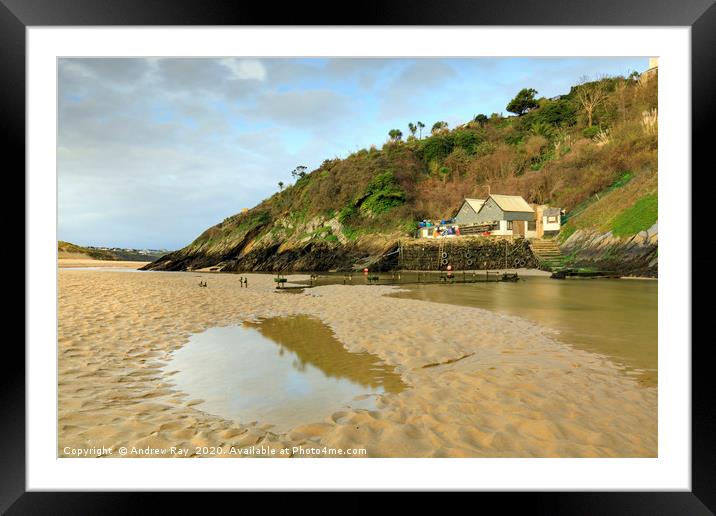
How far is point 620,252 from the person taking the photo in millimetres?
19266

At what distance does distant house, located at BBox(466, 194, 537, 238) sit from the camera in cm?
3014

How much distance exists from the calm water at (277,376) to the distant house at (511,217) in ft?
90.9

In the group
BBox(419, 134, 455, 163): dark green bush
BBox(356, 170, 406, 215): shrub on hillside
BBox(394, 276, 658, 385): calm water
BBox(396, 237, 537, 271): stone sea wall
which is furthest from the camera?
BBox(419, 134, 455, 163): dark green bush

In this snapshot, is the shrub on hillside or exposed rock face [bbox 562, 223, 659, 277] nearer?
exposed rock face [bbox 562, 223, 659, 277]

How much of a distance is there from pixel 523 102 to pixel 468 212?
30.7 metres

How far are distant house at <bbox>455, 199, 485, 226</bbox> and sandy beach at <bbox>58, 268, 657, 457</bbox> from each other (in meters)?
27.7

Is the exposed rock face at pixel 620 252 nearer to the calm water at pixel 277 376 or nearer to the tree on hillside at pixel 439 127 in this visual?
the calm water at pixel 277 376

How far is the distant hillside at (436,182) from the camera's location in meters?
27.3

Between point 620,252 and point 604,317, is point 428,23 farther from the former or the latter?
point 620,252

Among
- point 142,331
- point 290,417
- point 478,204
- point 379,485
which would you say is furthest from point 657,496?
point 478,204

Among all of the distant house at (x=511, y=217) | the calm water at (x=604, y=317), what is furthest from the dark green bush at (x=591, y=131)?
the calm water at (x=604, y=317)

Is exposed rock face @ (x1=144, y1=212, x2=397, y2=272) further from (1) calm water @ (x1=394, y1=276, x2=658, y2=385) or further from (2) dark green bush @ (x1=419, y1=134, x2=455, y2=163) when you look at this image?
(1) calm water @ (x1=394, y1=276, x2=658, y2=385)

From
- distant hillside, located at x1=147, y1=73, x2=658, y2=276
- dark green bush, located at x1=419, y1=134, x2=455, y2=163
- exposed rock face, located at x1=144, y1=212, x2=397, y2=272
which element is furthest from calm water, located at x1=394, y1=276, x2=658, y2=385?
dark green bush, located at x1=419, y1=134, x2=455, y2=163

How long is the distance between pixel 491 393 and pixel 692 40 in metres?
3.66
